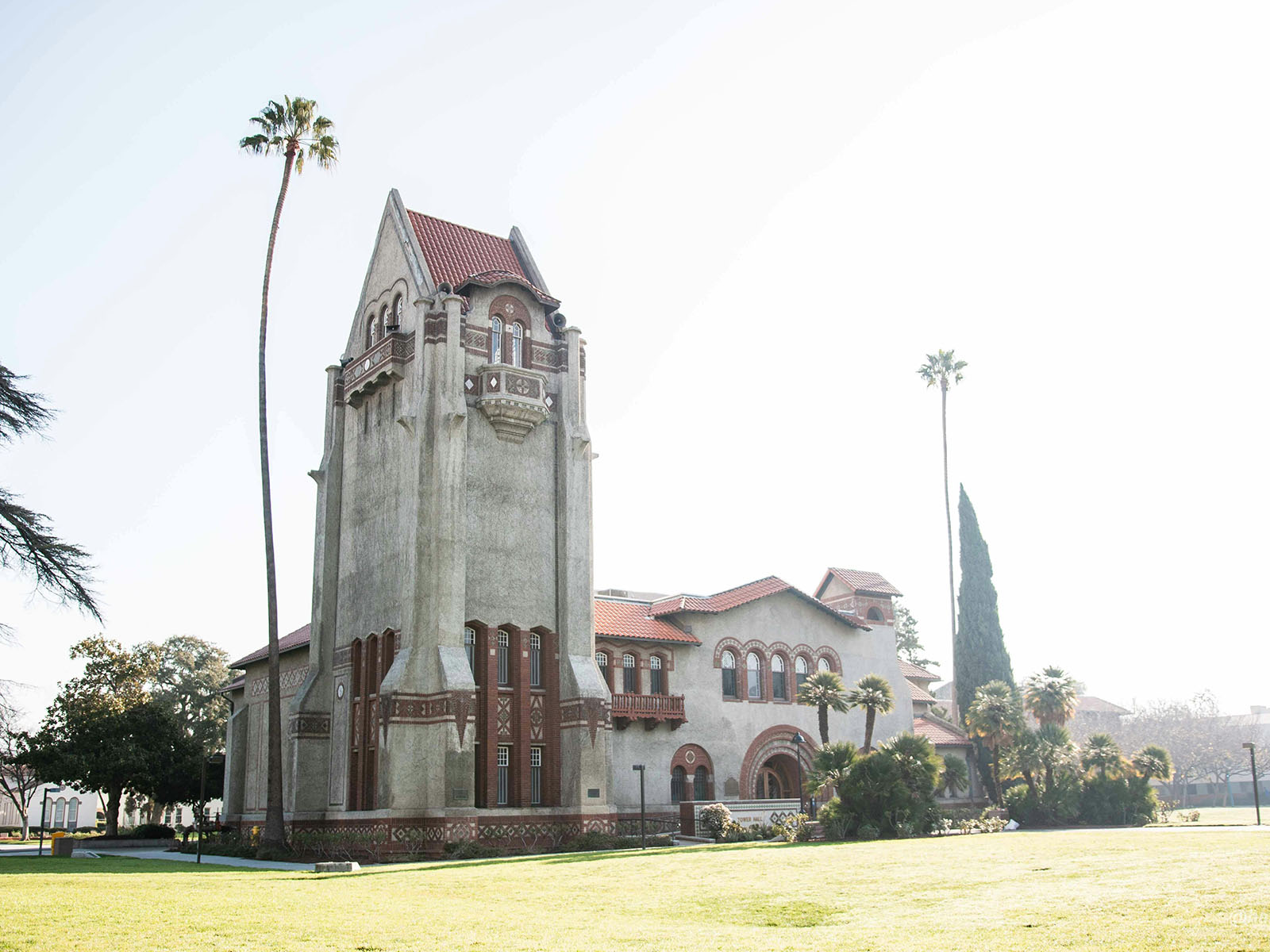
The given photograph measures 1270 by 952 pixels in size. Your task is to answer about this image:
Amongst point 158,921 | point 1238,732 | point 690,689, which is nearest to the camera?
point 158,921

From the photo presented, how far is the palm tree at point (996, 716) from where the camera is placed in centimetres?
4531

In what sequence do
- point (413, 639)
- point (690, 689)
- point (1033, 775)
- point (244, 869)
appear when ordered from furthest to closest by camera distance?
point (1033, 775) < point (690, 689) < point (413, 639) < point (244, 869)

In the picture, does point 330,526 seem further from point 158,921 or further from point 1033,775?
point 1033,775

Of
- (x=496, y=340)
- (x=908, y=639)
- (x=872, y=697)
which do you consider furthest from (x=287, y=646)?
(x=908, y=639)

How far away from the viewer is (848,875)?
19312mm

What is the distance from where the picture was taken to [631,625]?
4025cm

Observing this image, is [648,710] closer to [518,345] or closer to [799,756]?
[799,756]

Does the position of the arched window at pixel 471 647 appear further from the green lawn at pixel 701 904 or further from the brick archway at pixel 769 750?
the brick archway at pixel 769 750

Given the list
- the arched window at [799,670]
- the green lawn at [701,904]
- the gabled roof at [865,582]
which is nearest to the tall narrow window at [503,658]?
the green lawn at [701,904]

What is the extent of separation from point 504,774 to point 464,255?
1735 centimetres

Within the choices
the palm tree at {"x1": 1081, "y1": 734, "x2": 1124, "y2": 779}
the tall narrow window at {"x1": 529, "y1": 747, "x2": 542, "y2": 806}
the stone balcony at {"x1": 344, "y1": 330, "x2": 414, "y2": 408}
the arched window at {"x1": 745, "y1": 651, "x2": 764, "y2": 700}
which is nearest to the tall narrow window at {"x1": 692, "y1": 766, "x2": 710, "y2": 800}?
the arched window at {"x1": 745, "y1": 651, "x2": 764, "y2": 700}

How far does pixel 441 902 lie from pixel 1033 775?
3395 centimetres

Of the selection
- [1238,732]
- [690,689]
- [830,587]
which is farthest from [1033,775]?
[1238,732]

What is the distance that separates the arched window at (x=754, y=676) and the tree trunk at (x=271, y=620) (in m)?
17.7
